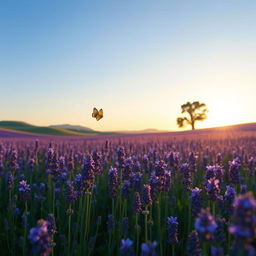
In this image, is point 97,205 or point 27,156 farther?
point 27,156

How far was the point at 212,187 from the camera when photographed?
252 centimetres

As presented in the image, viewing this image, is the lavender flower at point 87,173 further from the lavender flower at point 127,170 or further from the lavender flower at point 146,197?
the lavender flower at point 127,170

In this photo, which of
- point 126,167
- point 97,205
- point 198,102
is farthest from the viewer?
point 198,102

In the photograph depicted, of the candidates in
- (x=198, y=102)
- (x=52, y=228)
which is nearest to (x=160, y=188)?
(x=52, y=228)

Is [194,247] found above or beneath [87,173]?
beneath

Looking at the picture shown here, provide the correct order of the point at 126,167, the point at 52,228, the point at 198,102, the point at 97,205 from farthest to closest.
A: the point at 198,102 < the point at 97,205 < the point at 126,167 < the point at 52,228

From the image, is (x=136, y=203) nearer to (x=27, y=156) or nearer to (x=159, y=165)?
(x=159, y=165)

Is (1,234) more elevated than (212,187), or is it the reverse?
(212,187)

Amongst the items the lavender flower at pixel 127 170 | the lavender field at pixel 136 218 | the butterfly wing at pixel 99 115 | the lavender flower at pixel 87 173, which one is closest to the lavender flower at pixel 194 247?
the lavender field at pixel 136 218

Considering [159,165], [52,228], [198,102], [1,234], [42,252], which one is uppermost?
[198,102]

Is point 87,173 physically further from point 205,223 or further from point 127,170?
point 205,223

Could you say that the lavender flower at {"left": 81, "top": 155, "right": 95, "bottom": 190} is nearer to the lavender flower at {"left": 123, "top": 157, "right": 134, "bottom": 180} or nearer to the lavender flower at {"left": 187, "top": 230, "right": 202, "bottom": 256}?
the lavender flower at {"left": 123, "top": 157, "right": 134, "bottom": 180}

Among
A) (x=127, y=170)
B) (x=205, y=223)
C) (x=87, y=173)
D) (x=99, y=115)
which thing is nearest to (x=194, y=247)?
(x=205, y=223)

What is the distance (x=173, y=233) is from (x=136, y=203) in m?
0.60
